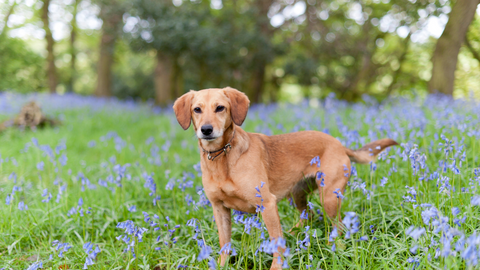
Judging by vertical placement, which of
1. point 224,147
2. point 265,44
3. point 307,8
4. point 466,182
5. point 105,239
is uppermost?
point 307,8

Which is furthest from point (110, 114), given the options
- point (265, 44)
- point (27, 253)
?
point (27, 253)

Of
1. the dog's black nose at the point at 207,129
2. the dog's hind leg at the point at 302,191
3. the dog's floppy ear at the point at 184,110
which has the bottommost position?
the dog's hind leg at the point at 302,191

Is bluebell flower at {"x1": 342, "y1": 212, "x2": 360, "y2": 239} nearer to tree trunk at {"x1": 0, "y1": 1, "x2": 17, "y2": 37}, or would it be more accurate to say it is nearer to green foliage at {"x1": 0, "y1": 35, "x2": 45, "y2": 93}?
tree trunk at {"x1": 0, "y1": 1, "x2": 17, "y2": 37}

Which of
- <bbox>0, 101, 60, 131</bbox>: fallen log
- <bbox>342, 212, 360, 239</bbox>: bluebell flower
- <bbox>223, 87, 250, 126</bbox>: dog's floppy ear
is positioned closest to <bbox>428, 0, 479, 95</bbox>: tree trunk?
<bbox>223, 87, 250, 126</bbox>: dog's floppy ear

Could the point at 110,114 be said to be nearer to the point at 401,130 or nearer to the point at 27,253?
the point at 27,253

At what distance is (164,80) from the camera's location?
14312 mm

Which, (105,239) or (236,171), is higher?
(236,171)

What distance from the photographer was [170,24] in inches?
474

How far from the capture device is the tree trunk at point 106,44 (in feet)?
42.7

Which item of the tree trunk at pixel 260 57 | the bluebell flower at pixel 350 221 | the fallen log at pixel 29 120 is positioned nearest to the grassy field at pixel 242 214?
the bluebell flower at pixel 350 221

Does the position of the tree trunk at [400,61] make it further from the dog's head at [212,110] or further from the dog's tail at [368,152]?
the dog's head at [212,110]

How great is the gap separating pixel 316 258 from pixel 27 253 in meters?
2.79

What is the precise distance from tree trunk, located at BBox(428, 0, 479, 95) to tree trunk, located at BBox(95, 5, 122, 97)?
11948 millimetres

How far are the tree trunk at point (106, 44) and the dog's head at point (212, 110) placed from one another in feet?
38.8
